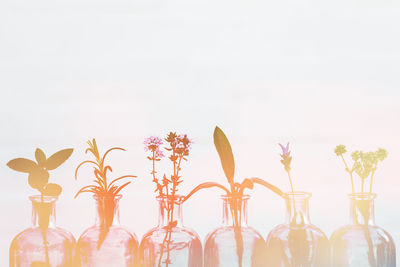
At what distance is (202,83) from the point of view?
136 cm

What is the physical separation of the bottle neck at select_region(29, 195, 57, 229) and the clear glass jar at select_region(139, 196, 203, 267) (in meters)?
0.18

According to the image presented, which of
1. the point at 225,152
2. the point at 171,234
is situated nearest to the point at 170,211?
the point at 171,234

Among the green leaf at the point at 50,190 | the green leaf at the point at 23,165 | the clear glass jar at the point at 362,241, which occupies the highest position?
A: the green leaf at the point at 23,165

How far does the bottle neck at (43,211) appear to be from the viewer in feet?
3.30

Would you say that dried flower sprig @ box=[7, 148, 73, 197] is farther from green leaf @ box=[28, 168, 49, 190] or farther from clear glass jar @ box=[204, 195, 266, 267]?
clear glass jar @ box=[204, 195, 266, 267]

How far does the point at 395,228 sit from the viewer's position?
134 cm

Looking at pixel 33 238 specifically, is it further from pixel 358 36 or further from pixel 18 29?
pixel 358 36

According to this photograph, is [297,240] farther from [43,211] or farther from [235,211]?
[43,211]

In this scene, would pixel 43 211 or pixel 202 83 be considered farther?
pixel 202 83

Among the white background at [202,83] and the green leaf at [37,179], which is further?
the white background at [202,83]

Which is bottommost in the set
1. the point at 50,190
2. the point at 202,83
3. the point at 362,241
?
the point at 362,241

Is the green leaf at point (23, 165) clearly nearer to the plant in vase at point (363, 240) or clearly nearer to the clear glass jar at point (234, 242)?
the clear glass jar at point (234, 242)

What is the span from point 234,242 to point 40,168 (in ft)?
1.31

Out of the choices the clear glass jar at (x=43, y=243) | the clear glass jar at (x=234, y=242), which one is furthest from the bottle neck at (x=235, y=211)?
the clear glass jar at (x=43, y=243)
